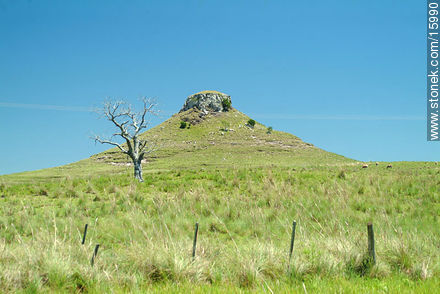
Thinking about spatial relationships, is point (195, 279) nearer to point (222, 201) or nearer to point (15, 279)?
point (15, 279)

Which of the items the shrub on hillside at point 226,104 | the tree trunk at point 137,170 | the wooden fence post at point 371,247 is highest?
the shrub on hillside at point 226,104

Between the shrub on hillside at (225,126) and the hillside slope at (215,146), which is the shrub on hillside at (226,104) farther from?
the shrub on hillside at (225,126)

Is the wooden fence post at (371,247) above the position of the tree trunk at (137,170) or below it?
below

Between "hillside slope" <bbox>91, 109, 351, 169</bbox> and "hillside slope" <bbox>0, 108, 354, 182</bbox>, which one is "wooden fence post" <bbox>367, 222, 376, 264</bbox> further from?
"hillside slope" <bbox>91, 109, 351, 169</bbox>

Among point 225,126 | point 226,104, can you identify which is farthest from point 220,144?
point 226,104

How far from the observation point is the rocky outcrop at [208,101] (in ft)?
391

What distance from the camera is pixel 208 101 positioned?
393 ft

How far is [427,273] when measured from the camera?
17.2ft

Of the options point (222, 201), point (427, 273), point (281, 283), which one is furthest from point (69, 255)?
point (222, 201)

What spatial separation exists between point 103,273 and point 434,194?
42.2ft

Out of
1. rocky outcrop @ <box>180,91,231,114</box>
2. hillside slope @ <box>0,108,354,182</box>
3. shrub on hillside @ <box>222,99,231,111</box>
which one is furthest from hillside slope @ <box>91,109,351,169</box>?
rocky outcrop @ <box>180,91,231,114</box>

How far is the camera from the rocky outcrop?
11912 cm

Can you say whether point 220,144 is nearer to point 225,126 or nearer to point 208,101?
point 225,126

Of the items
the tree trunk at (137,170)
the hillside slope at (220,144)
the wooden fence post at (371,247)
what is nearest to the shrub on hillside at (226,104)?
the hillside slope at (220,144)
